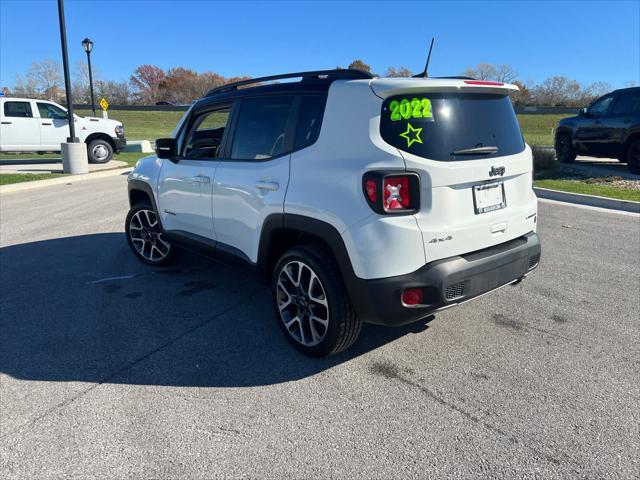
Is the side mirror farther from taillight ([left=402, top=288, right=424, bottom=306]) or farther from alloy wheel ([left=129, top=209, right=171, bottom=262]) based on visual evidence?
taillight ([left=402, top=288, right=424, bottom=306])

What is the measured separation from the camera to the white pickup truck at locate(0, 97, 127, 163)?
50.6 feet

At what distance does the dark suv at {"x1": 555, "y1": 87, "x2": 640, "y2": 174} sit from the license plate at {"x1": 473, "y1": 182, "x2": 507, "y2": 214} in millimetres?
9840

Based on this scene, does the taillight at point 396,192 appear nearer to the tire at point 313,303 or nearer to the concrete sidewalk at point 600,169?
the tire at point 313,303

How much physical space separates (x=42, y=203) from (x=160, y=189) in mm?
6118

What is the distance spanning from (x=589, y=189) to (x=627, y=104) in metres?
3.30

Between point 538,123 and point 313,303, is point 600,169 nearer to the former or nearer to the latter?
point 313,303

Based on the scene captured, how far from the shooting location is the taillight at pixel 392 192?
2.62 metres

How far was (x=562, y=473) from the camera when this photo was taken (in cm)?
215

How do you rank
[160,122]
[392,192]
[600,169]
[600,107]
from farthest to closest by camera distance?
[160,122]
[600,169]
[600,107]
[392,192]

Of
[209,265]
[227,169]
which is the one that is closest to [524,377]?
[227,169]

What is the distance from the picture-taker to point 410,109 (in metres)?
2.76

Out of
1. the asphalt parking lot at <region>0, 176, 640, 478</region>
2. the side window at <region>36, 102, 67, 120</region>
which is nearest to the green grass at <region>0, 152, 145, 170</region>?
the side window at <region>36, 102, 67, 120</region>

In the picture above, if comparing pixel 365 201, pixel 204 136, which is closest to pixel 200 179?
pixel 204 136

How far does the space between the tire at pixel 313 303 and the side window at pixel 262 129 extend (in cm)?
80
